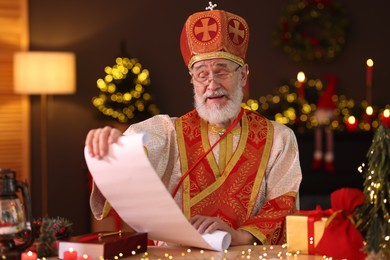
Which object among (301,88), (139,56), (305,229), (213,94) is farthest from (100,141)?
(301,88)

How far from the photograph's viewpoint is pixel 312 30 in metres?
7.62

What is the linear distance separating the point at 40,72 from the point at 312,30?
264cm

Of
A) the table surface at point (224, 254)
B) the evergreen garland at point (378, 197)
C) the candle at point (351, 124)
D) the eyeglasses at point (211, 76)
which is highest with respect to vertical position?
the eyeglasses at point (211, 76)

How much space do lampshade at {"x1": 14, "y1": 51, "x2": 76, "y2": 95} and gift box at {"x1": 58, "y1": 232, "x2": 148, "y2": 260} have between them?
14.3 ft

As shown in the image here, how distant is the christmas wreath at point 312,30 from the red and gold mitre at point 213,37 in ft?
15.7

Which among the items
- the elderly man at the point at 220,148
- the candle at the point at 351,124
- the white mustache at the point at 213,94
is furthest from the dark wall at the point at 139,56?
the white mustache at the point at 213,94

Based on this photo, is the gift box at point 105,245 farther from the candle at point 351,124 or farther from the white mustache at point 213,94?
the candle at point 351,124

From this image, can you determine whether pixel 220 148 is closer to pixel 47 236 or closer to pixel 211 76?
pixel 211 76

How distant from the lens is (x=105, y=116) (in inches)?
267

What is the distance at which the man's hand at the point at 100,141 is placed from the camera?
76.0 inches

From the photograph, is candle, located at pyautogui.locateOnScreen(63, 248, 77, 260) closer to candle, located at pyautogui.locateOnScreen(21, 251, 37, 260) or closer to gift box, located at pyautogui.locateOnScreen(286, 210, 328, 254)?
candle, located at pyautogui.locateOnScreen(21, 251, 37, 260)

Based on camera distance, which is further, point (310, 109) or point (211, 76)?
point (310, 109)

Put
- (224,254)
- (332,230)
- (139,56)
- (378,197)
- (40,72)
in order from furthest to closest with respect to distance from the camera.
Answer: (139,56) → (40,72) → (224,254) → (332,230) → (378,197)

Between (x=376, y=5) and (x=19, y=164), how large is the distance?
139 inches
